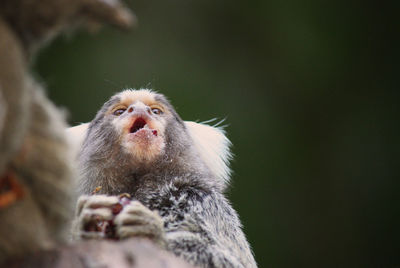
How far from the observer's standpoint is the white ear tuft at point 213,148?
15.0 ft

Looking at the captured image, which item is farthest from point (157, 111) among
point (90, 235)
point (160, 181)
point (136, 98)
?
point (90, 235)

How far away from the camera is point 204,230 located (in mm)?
3125

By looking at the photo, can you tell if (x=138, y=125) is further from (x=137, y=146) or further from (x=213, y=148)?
(x=213, y=148)

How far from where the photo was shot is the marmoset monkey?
281 centimetres

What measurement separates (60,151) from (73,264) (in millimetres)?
326

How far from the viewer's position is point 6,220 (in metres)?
1.61

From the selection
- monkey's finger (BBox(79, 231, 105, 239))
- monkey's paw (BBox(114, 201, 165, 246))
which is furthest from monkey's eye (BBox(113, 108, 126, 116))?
monkey's finger (BBox(79, 231, 105, 239))

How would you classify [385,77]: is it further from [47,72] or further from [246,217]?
[47,72]

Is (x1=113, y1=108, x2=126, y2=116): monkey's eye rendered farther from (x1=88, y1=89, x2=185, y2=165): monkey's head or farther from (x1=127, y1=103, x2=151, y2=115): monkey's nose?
(x1=127, y1=103, x2=151, y2=115): monkey's nose

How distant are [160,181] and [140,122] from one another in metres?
0.58

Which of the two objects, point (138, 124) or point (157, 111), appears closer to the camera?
point (138, 124)

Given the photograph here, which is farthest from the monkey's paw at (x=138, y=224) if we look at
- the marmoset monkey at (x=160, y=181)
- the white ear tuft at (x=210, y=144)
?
the white ear tuft at (x=210, y=144)

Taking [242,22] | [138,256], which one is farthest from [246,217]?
[138,256]

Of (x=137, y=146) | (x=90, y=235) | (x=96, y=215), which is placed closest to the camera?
Answer: (x=90, y=235)
